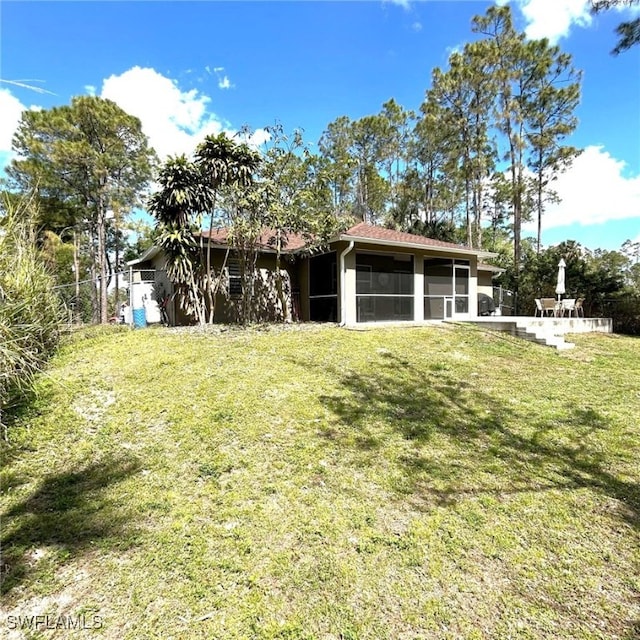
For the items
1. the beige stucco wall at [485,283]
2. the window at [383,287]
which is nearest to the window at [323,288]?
the window at [383,287]

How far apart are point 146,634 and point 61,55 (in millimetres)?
7484

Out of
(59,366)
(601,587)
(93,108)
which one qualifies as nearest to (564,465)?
(601,587)

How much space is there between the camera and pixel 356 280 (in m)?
11.5

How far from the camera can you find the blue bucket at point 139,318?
1211 cm

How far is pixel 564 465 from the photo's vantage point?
148 inches

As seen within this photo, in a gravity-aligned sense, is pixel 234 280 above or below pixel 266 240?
below

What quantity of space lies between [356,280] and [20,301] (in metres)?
8.97

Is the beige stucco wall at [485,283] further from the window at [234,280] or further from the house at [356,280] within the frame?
the window at [234,280]

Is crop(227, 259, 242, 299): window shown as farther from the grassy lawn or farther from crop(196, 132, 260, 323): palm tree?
the grassy lawn

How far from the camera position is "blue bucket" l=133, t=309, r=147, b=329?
12.1m
